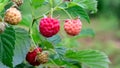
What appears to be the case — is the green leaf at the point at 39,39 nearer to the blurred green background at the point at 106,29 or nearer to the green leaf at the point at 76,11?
the green leaf at the point at 76,11

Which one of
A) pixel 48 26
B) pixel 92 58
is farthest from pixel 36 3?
pixel 92 58

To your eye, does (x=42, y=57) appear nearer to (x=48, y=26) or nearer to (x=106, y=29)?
(x=48, y=26)

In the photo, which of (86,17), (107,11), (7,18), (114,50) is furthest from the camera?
(107,11)

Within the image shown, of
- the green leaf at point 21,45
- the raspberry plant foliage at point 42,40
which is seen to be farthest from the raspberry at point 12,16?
the green leaf at point 21,45

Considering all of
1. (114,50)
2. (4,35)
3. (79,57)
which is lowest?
(114,50)

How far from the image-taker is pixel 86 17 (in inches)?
57.0

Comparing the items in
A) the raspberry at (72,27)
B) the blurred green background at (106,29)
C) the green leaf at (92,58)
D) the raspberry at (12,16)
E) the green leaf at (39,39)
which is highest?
the raspberry at (12,16)

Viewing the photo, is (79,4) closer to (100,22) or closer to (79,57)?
(79,57)

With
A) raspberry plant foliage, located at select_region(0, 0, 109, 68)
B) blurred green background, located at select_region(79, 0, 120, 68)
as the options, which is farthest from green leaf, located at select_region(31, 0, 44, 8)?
blurred green background, located at select_region(79, 0, 120, 68)

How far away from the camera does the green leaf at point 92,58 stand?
1536mm

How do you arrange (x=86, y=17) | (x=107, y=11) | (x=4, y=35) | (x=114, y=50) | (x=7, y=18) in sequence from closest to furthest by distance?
(x=7, y=18)
(x=4, y=35)
(x=86, y=17)
(x=114, y=50)
(x=107, y=11)

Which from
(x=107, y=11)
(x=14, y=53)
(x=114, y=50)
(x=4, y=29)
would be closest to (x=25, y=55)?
(x=14, y=53)

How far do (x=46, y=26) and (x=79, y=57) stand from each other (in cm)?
27

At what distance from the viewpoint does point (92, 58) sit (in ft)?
5.24
